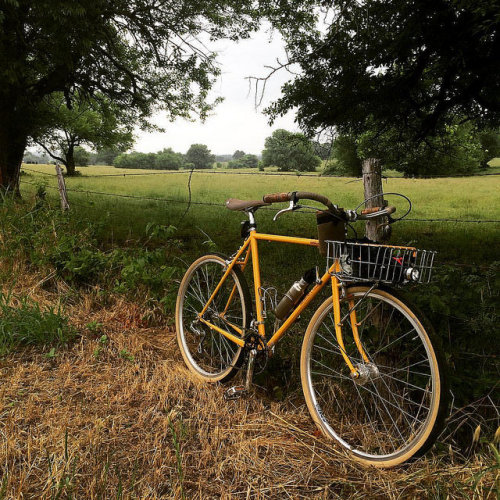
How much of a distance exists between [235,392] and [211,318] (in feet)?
2.19

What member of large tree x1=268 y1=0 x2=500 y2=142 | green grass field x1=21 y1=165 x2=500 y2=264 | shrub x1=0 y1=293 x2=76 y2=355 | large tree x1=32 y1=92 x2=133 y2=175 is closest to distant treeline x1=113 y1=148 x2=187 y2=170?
large tree x1=32 y1=92 x2=133 y2=175

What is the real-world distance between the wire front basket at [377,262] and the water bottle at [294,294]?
22cm

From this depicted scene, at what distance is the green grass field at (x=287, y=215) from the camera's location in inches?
308

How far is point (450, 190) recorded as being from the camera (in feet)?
47.0

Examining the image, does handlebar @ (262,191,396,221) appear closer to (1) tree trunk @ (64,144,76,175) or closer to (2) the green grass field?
(2) the green grass field

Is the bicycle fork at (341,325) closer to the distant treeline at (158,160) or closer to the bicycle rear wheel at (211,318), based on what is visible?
the bicycle rear wheel at (211,318)

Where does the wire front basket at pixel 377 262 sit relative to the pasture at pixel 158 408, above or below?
above

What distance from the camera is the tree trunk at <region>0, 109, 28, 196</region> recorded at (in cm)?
900

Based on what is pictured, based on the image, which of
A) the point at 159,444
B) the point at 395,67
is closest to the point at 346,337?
the point at 159,444

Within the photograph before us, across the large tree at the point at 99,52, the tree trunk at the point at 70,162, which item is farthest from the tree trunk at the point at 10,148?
the tree trunk at the point at 70,162

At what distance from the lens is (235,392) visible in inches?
98.5

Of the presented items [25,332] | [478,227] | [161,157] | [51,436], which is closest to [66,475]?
[51,436]

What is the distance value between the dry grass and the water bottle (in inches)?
24.5

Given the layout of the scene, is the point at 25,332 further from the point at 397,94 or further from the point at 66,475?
the point at 397,94
